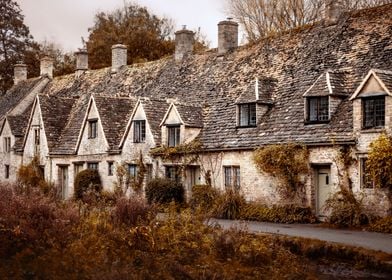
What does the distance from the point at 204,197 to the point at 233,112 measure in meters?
4.98

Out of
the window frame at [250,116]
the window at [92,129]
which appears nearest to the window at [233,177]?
the window frame at [250,116]

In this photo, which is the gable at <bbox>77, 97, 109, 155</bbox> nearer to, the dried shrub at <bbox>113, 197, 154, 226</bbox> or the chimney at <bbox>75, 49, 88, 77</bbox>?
the chimney at <bbox>75, 49, 88, 77</bbox>

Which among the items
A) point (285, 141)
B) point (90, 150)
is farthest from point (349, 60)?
point (90, 150)

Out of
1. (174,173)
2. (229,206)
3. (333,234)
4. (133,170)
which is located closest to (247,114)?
(229,206)

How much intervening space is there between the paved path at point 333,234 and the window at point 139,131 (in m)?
10.8

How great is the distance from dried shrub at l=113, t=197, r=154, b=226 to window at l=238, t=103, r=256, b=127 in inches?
368

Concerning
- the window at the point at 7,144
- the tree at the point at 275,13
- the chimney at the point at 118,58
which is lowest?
the window at the point at 7,144

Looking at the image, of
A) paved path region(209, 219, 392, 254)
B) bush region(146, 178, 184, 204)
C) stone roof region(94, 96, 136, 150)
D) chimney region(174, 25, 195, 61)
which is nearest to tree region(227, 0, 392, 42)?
chimney region(174, 25, 195, 61)

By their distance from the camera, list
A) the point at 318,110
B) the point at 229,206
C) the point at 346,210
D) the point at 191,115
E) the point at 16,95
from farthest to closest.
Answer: the point at 16,95
the point at 191,115
the point at 229,206
the point at 318,110
the point at 346,210

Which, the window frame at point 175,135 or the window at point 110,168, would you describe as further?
the window at point 110,168

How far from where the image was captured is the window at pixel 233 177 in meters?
31.3

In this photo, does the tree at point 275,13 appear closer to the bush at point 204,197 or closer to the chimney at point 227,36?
the chimney at point 227,36

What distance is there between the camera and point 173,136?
3466 centimetres

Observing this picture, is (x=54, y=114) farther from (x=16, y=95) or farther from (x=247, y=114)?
(x=247, y=114)
